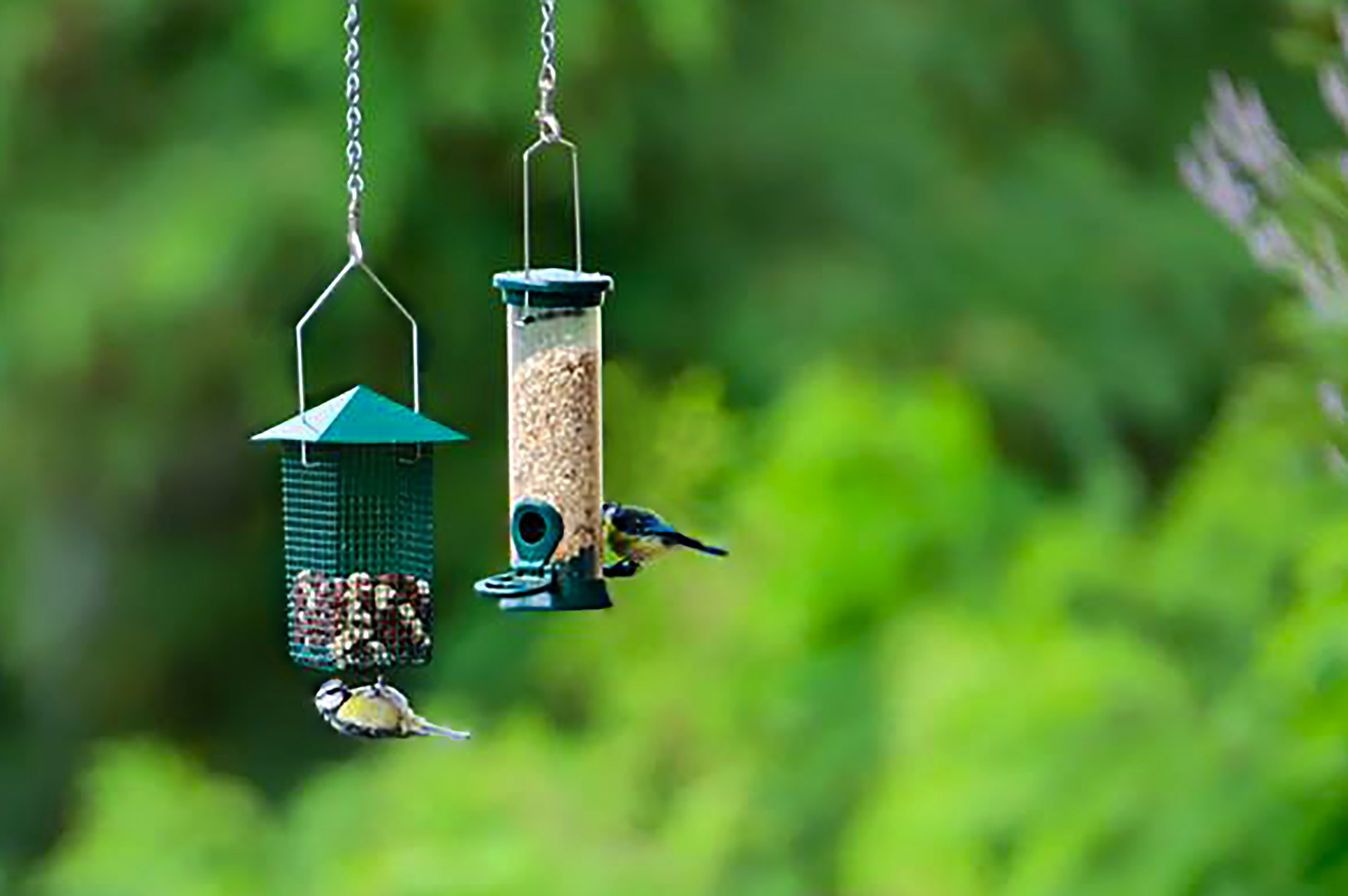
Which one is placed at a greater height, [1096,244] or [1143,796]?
[1096,244]

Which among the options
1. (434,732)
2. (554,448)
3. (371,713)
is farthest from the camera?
(554,448)

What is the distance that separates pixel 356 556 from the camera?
14.0ft

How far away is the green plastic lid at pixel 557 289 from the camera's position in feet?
13.6

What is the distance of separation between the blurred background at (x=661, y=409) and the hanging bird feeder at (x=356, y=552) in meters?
2.02

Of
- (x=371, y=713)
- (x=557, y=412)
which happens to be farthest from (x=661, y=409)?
(x=371, y=713)

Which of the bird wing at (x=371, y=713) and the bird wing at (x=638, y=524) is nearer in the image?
the bird wing at (x=371, y=713)

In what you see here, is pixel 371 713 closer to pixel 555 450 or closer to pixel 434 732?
pixel 434 732

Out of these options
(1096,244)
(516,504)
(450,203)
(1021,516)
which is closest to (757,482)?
(1021,516)

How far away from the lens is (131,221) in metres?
8.37

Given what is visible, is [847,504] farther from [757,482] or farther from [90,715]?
[90,715]

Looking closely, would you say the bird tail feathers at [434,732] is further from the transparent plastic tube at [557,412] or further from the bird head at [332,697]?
the transparent plastic tube at [557,412]

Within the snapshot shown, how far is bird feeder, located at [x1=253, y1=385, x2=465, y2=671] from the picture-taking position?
4.21m

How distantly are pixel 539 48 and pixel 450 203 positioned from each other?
0.69m

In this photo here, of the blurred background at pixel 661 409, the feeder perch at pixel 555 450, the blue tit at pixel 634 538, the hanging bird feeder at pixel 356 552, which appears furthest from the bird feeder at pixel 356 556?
the blurred background at pixel 661 409
